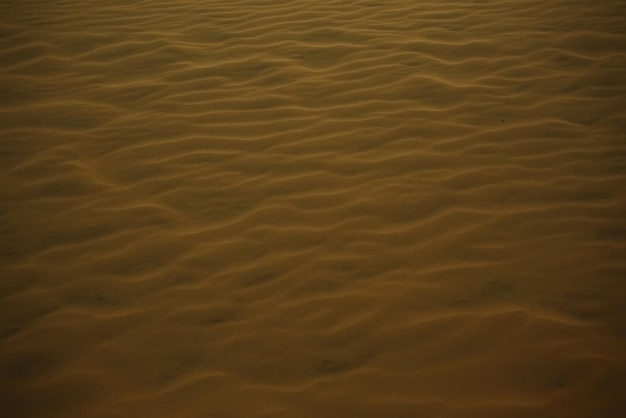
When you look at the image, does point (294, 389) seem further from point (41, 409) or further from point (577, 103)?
point (577, 103)

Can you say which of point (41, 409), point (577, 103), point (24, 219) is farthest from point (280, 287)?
point (577, 103)

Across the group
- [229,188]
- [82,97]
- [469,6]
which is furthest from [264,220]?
[469,6]

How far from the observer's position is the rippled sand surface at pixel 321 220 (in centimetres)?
240

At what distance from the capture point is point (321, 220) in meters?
3.26

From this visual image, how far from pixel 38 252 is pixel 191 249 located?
0.89 meters

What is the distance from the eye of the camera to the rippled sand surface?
7.87ft

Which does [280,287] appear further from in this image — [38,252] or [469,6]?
[469,6]

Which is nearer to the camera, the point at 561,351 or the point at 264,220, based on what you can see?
the point at 561,351

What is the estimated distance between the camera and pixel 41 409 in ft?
7.70

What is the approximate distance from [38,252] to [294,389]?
1.78m

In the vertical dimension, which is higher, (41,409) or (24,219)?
(24,219)

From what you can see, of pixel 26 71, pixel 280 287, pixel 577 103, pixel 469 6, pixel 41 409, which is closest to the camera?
pixel 41 409

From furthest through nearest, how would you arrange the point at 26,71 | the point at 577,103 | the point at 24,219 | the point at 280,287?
the point at 26,71 < the point at 577,103 < the point at 24,219 < the point at 280,287

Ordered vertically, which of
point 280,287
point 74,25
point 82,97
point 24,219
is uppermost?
point 74,25
